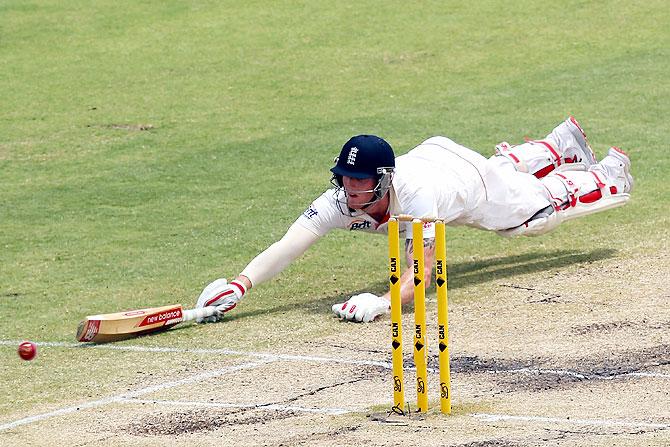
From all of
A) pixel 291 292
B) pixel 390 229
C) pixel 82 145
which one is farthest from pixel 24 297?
pixel 82 145

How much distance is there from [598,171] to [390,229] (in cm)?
487

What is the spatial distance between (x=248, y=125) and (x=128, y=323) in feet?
24.8

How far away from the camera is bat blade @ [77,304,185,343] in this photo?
8.92 m

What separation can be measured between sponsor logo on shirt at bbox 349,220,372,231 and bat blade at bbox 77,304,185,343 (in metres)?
1.41

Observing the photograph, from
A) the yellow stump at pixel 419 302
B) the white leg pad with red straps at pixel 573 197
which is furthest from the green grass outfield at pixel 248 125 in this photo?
the yellow stump at pixel 419 302

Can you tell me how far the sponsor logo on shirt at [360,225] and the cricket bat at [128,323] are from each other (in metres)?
1.37

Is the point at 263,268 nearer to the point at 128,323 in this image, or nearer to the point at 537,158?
the point at 128,323

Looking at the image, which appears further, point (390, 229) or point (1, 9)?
point (1, 9)

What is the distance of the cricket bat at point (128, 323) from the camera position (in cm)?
893

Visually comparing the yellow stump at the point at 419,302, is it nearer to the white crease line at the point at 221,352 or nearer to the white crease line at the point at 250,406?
the white crease line at the point at 250,406

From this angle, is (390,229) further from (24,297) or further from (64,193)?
(64,193)

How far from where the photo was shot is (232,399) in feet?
24.7

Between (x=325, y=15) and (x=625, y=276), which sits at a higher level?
(x=325, y=15)

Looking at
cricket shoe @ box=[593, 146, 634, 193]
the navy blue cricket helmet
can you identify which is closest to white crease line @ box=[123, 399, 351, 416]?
the navy blue cricket helmet
